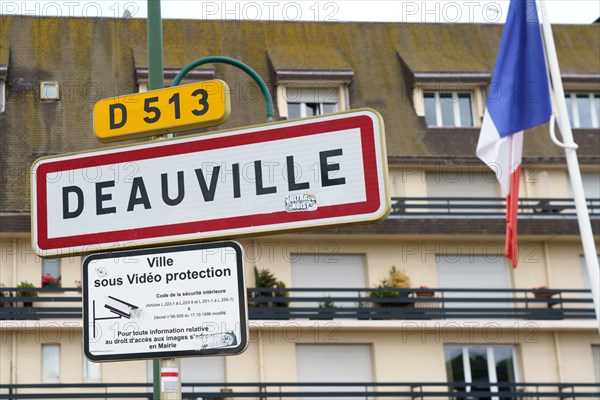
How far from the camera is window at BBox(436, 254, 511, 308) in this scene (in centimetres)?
2928

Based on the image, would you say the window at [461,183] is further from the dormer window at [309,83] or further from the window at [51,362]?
the window at [51,362]

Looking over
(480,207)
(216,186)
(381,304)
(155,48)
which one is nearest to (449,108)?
(480,207)

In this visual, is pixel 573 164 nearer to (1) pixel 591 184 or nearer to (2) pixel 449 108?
(1) pixel 591 184

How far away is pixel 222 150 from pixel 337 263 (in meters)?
25.4

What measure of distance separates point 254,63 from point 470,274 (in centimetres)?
873

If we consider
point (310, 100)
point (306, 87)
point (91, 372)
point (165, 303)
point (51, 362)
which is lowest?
point (165, 303)

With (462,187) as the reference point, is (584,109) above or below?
above

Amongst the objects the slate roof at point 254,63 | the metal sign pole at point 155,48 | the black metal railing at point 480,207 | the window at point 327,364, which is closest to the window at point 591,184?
the black metal railing at point 480,207

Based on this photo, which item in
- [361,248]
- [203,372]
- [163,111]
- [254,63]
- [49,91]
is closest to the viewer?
[163,111]

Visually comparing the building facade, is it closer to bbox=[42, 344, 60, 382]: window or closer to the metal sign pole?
bbox=[42, 344, 60, 382]: window

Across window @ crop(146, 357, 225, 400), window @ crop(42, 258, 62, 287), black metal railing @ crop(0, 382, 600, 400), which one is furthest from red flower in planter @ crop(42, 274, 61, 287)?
window @ crop(146, 357, 225, 400)

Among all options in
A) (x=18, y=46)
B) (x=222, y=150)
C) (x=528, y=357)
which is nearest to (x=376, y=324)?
(x=528, y=357)

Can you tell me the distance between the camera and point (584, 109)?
3167 cm

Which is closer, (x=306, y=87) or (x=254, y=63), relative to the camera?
(x=306, y=87)
